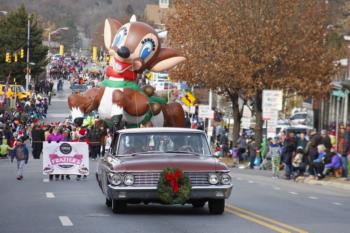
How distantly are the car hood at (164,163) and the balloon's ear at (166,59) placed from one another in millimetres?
19593

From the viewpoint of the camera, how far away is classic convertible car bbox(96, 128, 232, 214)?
1923cm

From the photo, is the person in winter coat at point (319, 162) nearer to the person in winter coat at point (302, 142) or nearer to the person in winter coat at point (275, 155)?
the person in winter coat at point (302, 142)

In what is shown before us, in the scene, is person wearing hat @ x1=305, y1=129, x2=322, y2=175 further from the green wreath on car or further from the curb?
the green wreath on car

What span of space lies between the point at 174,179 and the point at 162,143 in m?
1.76

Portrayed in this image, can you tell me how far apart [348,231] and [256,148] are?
34.2 metres

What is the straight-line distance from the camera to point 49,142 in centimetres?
3369

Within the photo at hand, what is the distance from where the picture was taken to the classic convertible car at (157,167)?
1923 cm

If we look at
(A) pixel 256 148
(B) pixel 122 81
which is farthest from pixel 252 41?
(B) pixel 122 81

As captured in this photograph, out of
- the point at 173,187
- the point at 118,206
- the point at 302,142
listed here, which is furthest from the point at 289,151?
the point at 173,187

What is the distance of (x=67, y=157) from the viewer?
33125 mm

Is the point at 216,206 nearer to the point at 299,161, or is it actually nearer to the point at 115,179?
the point at 115,179

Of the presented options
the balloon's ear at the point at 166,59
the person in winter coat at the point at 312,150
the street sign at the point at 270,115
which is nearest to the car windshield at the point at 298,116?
the street sign at the point at 270,115

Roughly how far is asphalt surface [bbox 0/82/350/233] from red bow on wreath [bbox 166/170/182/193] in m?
0.54

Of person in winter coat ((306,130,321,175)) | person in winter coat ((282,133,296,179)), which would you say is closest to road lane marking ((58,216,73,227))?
person in winter coat ((306,130,321,175))
